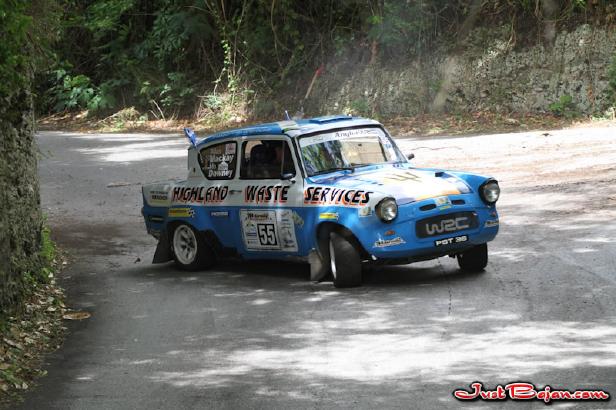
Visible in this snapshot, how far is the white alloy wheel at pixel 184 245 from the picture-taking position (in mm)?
13164

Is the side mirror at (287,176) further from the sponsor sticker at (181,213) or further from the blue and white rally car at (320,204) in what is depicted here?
the sponsor sticker at (181,213)

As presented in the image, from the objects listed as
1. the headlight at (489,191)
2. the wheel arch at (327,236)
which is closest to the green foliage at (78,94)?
the wheel arch at (327,236)

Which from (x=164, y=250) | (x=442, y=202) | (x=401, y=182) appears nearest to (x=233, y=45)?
(x=164, y=250)

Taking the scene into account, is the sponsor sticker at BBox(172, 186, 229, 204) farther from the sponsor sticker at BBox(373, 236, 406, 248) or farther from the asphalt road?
the sponsor sticker at BBox(373, 236, 406, 248)

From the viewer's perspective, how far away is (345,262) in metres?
11.0

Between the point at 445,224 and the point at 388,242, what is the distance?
0.64m

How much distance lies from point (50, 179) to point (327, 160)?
1347cm

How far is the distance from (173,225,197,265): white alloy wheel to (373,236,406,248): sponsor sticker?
123 inches

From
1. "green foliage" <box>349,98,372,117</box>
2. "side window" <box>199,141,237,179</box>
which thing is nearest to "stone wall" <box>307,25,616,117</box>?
"green foliage" <box>349,98,372,117</box>

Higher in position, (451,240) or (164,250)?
(451,240)

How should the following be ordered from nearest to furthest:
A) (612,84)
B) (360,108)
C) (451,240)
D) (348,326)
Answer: (348,326) < (451,240) < (612,84) < (360,108)

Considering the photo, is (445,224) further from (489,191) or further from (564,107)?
(564,107)

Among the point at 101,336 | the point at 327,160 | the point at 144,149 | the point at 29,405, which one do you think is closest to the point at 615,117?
the point at 144,149

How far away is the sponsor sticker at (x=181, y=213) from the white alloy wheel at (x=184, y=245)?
0.14 metres
